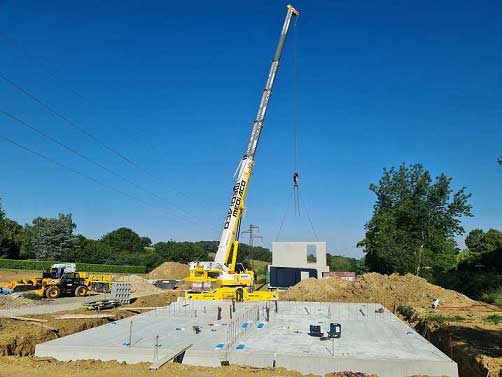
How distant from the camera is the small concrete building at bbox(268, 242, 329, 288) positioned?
50.1 metres

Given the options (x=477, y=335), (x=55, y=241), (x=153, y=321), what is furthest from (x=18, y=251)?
(x=477, y=335)

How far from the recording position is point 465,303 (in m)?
28.9

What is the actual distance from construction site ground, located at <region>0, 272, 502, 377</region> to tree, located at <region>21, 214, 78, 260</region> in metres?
44.4

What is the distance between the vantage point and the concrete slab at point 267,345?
1238cm

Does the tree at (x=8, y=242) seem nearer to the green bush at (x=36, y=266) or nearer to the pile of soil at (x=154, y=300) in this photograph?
the green bush at (x=36, y=266)

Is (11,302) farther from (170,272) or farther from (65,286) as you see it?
(170,272)

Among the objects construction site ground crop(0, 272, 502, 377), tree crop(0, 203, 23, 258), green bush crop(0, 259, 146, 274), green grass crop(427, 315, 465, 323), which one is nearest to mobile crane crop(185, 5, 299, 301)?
construction site ground crop(0, 272, 502, 377)

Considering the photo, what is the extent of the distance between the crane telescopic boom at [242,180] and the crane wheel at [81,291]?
13.4 m

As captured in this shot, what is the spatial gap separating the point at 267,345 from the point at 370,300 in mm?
19085

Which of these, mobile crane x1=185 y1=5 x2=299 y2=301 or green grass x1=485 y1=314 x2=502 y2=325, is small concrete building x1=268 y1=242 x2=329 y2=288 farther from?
green grass x1=485 y1=314 x2=502 y2=325

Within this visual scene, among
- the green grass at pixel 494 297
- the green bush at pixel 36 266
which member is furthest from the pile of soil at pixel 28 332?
the green bush at pixel 36 266

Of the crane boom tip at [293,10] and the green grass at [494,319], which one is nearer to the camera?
the green grass at [494,319]

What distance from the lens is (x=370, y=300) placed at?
3130cm

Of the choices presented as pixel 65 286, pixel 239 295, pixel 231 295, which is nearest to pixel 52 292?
pixel 65 286
